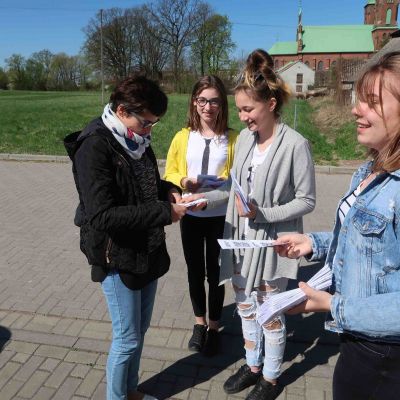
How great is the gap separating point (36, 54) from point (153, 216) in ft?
287

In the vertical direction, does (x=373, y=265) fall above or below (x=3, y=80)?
below

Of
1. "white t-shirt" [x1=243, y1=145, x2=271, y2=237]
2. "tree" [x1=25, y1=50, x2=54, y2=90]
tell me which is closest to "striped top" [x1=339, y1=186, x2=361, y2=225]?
"white t-shirt" [x1=243, y1=145, x2=271, y2=237]

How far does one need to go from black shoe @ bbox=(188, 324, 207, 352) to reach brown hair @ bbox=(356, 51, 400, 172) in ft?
7.48

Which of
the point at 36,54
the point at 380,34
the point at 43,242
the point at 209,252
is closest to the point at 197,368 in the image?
the point at 209,252

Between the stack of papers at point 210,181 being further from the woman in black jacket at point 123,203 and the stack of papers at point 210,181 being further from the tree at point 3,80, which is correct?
the tree at point 3,80

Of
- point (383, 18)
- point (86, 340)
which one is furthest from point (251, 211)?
point (383, 18)

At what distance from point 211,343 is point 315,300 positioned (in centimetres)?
186

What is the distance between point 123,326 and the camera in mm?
2260

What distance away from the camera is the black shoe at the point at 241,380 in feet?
9.17

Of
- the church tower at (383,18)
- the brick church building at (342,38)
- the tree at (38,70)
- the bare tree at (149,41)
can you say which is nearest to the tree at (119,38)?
the bare tree at (149,41)

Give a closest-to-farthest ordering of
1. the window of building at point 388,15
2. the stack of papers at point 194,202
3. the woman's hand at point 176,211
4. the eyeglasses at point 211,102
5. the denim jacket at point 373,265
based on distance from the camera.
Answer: the denim jacket at point 373,265
the woman's hand at point 176,211
the stack of papers at point 194,202
the eyeglasses at point 211,102
the window of building at point 388,15

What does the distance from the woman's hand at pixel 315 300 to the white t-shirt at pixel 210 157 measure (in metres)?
1.42

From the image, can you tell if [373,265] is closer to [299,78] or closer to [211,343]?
[211,343]

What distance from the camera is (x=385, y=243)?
1.36 meters
